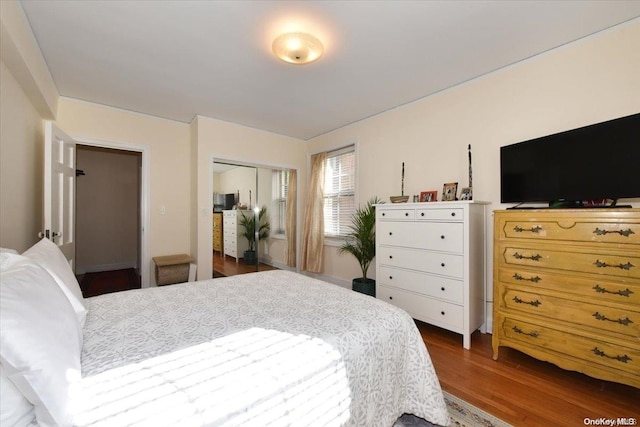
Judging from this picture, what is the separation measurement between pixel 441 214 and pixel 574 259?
0.93 meters

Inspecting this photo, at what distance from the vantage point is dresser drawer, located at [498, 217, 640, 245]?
1.59 m

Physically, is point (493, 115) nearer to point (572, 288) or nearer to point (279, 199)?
point (572, 288)

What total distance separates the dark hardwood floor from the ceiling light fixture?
256 centimetres

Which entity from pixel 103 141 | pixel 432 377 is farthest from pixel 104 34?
pixel 432 377

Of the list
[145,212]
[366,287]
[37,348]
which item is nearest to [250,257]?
[145,212]

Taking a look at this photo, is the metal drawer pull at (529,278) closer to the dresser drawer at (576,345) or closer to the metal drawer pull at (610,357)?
the dresser drawer at (576,345)

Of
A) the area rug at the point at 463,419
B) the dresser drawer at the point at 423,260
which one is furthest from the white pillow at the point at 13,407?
the dresser drawer at the point at 423,260

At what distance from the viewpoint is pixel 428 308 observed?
255 centimetres

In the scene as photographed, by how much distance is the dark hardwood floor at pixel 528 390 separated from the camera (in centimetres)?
154

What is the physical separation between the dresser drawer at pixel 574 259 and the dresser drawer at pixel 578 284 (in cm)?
5

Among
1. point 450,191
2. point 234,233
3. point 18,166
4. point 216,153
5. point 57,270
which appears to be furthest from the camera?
point 234,233

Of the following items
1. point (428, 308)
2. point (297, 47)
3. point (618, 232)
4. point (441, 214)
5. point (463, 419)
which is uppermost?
point (297, 47)

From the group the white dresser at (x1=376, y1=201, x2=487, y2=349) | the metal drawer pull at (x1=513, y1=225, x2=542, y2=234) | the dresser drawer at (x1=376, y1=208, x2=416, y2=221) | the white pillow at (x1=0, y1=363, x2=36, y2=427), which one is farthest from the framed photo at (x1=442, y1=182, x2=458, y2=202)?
the white pillow at (x1=0, y1=363, x2=36, y2=427)

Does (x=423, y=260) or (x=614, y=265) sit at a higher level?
(x=614, y=265)
